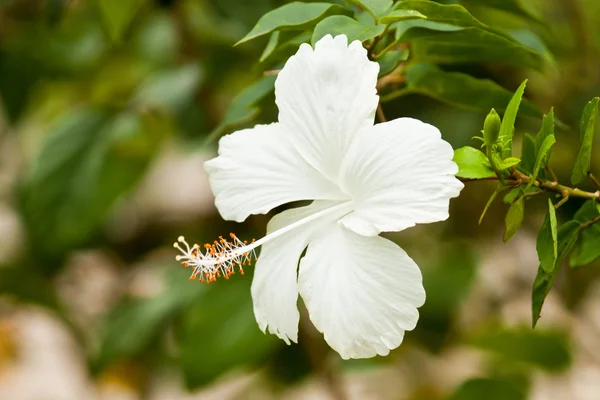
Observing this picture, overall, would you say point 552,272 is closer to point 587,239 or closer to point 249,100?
point 587,239

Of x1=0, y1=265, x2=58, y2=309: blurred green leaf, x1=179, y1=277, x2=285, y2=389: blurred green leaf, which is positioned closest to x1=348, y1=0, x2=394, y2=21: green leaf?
x1=179, y1=277, x2=285, y2=389: blurred green leaf

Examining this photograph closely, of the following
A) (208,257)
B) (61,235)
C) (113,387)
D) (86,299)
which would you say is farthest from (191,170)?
(208,257)

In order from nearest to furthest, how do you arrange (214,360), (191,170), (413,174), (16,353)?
(413,174) → (214,360) → (16,353) → (191,170)

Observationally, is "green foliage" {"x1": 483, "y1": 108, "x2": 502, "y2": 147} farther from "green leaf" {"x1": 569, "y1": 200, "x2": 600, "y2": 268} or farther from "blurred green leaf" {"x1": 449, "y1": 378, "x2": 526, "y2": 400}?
"blurred green leaf" {"x1": 449, "y1": 378, "x2": 526, "y2": 400}

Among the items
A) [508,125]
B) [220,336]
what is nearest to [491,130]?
[508,125]

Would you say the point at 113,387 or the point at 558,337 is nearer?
the point at 558,337

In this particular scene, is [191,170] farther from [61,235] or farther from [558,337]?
[558,337]

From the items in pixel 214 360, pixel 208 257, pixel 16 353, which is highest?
pixel 208 257

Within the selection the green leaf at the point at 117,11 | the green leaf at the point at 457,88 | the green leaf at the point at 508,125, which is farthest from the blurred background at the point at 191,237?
the green leaf at the point at 508,125

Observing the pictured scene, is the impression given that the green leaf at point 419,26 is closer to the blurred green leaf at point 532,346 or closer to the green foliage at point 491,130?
the green foliage at point 491,130
